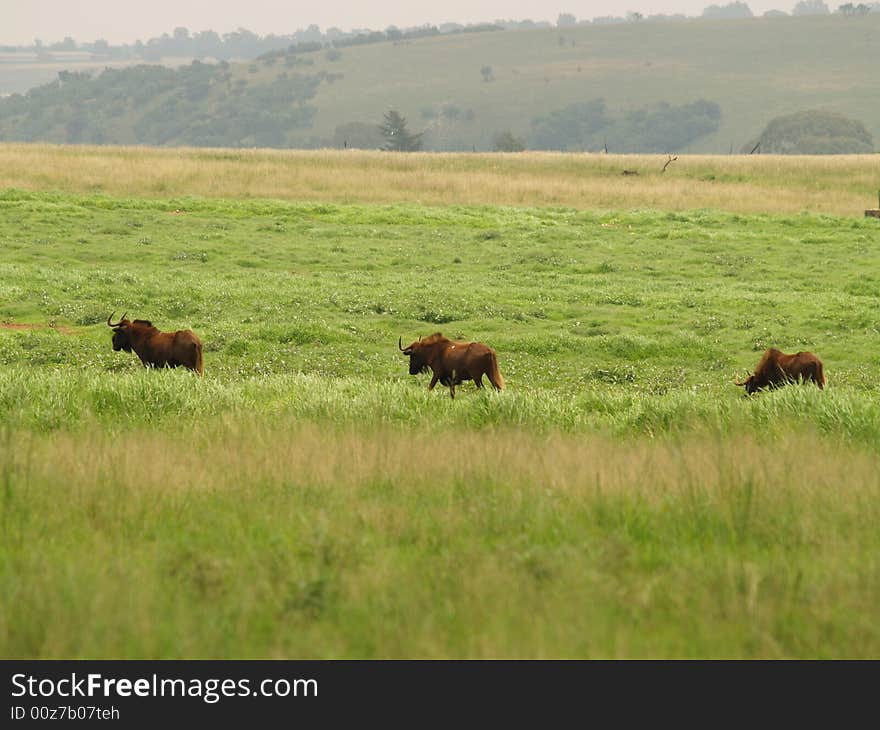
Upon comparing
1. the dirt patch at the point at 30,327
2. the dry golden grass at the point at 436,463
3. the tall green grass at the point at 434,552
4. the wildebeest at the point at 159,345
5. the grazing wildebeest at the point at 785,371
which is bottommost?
the dirt patch at the point at 30,327

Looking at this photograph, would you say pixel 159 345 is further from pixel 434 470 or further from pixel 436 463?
pixel 434 470

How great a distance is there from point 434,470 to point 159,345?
8.09 meters

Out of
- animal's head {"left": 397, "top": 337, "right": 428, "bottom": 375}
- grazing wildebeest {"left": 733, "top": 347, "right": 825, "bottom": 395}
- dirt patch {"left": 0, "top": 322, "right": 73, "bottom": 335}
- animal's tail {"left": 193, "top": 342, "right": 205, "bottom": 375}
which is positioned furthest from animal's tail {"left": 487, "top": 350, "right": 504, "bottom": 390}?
dirt patch {"left": 0, "top": 322, "right": 73, "bottom": 335}

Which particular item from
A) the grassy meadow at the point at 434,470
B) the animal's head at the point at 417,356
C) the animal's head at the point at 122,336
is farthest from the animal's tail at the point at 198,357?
the animal's head at the point at 417,356

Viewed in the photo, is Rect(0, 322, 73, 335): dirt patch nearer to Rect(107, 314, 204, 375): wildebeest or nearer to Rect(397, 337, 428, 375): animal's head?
Rect(107, 314, 204, 375): wildebeest

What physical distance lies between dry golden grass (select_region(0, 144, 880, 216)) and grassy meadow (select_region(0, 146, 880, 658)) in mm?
16693

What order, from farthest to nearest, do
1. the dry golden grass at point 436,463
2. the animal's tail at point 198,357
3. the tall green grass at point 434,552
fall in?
the animal's tail at point 198,357 < the dry golden grass at point 436,463 < the tall green grass at point 434,552

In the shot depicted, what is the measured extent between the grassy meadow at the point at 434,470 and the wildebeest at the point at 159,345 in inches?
22.9

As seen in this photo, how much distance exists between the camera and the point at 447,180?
153 feet

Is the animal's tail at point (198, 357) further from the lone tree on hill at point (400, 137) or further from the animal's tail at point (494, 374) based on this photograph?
the lone tree on hill at point (400, 137)

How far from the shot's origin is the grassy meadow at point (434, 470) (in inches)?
186
